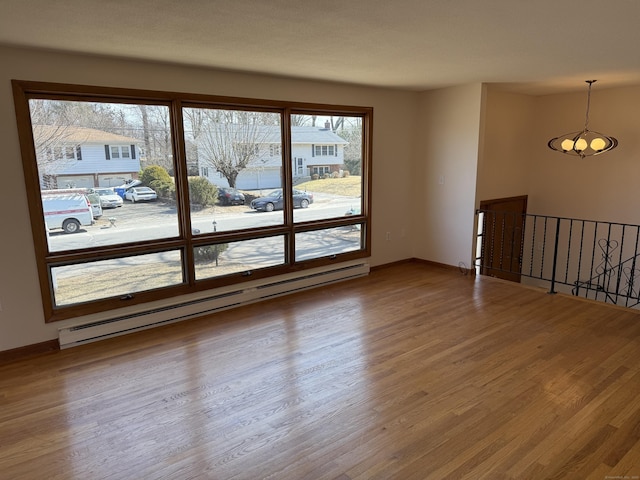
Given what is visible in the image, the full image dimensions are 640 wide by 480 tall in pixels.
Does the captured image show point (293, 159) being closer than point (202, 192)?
No

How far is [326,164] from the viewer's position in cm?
530

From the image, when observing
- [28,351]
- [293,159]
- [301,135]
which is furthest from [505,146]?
[28,351]

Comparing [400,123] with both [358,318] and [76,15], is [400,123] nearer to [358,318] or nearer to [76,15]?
[358,318]

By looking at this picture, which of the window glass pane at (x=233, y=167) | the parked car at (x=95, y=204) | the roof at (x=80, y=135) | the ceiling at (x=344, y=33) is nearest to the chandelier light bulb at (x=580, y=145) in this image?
the ceiling at (x=344, y=33)

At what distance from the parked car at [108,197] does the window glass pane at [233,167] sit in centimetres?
68

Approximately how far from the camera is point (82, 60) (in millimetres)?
3461

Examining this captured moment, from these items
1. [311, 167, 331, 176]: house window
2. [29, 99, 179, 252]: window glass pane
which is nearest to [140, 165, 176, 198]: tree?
[29, 99, 179, 252]: window glass pane

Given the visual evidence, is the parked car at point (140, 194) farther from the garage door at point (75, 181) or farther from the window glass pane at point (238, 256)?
the window glass pane at point (238, 256)

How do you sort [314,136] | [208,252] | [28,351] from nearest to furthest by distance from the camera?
1. [28,351]
2. [208,252]
3. [314,136]

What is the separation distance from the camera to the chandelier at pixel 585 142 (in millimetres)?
5450

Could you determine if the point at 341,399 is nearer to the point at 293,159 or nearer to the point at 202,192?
the point at 202,192

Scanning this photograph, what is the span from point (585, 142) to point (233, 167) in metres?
4.49

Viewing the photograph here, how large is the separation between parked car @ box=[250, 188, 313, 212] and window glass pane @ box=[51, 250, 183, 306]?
1.05 m

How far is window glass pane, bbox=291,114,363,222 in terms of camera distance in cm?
505
